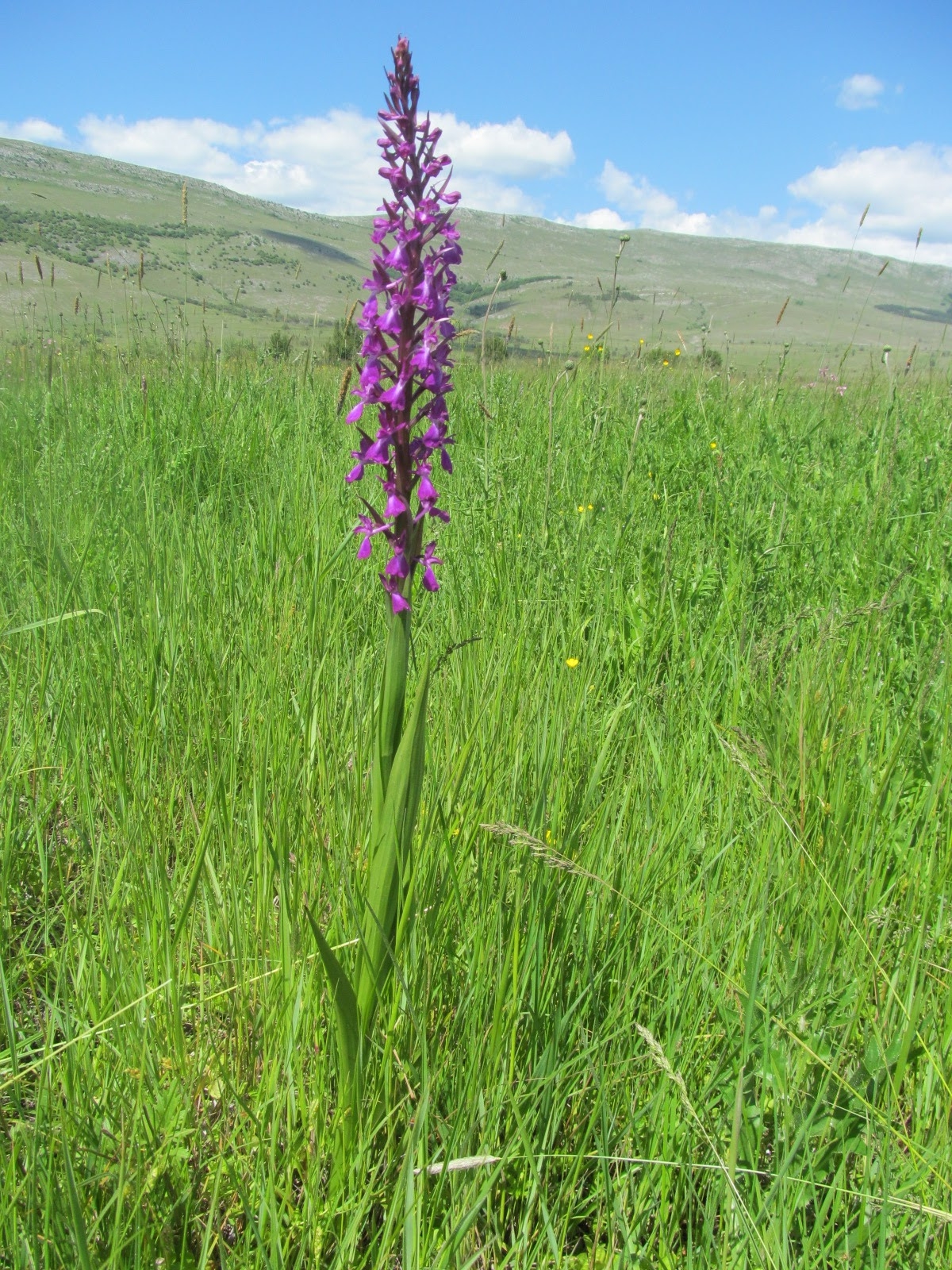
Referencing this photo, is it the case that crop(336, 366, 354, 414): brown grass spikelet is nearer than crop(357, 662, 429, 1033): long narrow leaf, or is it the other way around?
crop(357, 662, 429, 1033): long narrow leaf

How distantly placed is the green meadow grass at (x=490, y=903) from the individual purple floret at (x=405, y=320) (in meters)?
0.55

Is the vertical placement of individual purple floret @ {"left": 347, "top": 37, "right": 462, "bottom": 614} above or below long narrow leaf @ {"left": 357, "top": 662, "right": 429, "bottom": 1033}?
above

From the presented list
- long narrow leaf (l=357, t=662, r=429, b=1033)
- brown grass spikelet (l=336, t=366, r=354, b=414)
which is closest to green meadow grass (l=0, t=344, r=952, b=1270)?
long narrow leaf (l=357, t=662, r=429, b=1033)

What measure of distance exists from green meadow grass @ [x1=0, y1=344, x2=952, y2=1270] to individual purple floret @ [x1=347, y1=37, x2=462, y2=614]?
0.55m

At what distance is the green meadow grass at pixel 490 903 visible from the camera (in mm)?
1040

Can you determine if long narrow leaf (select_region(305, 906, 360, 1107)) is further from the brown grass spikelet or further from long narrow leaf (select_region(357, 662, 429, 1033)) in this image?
the brown grass spikelet

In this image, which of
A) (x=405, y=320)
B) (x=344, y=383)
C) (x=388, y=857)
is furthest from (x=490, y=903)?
(x=344, y=383)

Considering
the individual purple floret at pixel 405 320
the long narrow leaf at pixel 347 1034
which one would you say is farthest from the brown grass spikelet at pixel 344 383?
the long narrow leaf at pixel 347 1034

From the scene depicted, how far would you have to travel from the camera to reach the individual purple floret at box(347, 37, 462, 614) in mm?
1161

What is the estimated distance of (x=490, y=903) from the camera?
1396mm

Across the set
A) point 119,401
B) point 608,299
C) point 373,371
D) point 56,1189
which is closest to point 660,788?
point 373,371

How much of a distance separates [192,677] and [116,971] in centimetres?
96

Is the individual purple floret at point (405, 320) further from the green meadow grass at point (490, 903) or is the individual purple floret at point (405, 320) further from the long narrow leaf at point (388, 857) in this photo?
the green meadow grass at point (490, 903)

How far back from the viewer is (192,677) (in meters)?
2.09
